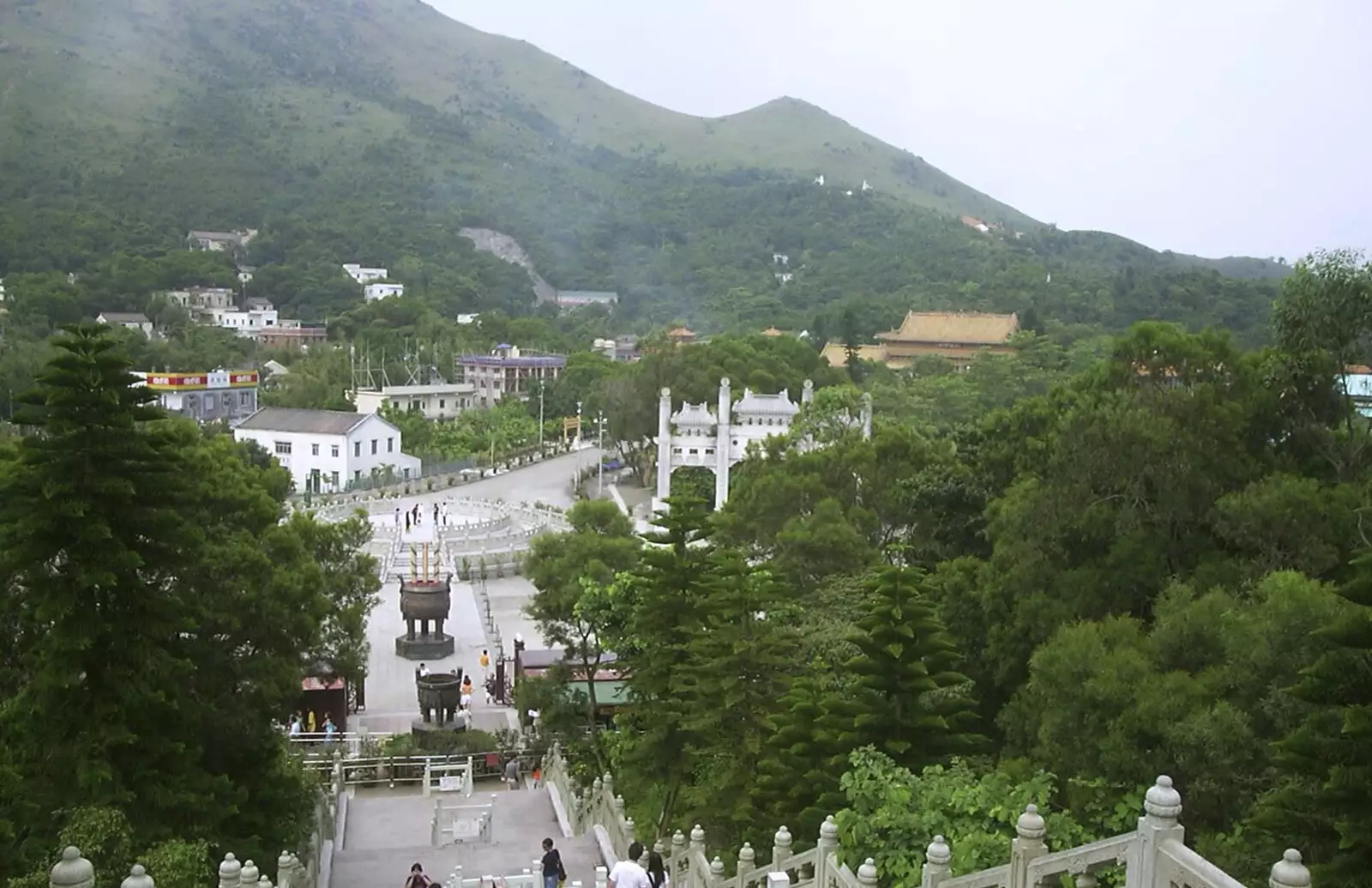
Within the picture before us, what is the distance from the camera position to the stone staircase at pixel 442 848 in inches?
467

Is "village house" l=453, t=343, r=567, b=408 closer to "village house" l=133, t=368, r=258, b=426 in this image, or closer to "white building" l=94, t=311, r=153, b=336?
"village house" l=133, t=368, r=258, b=426

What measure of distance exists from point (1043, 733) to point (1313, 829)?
319 cm

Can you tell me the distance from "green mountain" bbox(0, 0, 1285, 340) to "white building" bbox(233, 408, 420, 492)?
37575 millimetres

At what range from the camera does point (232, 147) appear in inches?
5167

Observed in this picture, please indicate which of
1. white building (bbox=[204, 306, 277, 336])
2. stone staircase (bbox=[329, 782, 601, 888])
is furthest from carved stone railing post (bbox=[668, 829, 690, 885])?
white building (bbox=[204, 306, 277, 336])

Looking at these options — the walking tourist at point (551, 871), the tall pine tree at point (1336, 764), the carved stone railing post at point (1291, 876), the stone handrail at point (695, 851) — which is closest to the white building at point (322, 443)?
the stone handrail at point (695, 851)

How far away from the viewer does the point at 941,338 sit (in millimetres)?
66188

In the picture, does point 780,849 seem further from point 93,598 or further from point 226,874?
point 93,598

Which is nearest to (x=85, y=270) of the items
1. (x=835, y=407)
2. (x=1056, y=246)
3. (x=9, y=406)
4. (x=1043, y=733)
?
(x=9, y=406)

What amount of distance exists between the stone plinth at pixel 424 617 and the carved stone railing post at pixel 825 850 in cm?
1695

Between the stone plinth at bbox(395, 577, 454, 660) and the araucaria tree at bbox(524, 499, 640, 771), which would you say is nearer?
the araucaria tree at bbox(524, 499, 640, 771)

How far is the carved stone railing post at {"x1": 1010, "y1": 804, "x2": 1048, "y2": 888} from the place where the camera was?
559 centimetres

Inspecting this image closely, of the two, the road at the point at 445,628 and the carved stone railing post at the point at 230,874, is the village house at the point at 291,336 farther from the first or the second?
the carved stone railing post at the point at 230,874

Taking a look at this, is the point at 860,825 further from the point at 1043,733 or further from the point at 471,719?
the point at 471,719
